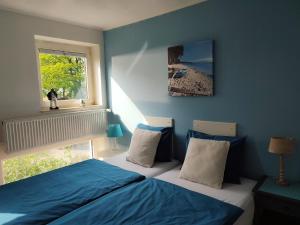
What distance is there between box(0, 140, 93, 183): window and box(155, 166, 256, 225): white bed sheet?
1.75 m

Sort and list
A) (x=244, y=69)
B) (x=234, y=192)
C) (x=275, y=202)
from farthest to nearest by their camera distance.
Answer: (x=244, y=69) → (x=234, y=192) → (x=275, y=202)

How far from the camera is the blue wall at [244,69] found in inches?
78.2

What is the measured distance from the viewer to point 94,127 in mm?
3375

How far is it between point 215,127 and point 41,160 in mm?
2385

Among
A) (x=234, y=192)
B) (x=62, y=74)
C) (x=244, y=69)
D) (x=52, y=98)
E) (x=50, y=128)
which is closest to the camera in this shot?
(x=234, y=192)

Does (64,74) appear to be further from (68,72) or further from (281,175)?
(281,175)

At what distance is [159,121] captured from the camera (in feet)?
9.67

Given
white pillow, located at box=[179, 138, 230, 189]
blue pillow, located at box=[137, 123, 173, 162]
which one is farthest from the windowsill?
white pillow, located at box=[179, 138, 230, 189]

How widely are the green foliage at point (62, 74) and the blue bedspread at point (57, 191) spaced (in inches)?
50.2

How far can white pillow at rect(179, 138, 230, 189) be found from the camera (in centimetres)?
205

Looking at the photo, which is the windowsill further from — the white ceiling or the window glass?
the white ceiling

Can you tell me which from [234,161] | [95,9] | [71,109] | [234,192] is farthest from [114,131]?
[234,192]

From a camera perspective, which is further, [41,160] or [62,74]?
[62,74]

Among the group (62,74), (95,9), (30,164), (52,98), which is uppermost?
(95,9)
